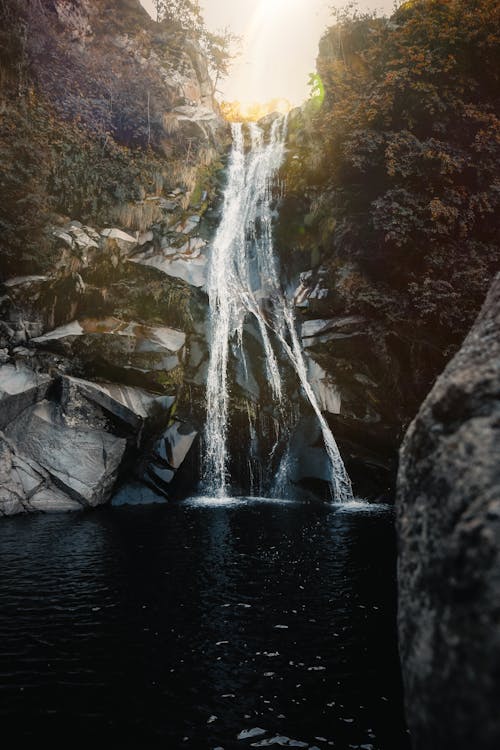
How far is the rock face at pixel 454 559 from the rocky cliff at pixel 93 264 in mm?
12475

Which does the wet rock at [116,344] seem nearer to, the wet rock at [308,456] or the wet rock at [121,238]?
the wet rock at [121,238]

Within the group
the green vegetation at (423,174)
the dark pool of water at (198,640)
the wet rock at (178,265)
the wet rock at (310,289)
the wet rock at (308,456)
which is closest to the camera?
the dark pool of water at (198,640)

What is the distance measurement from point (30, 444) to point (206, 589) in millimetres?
8526

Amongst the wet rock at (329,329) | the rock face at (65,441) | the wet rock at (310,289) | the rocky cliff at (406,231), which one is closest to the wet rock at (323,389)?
the rocky cliff at (406,231)

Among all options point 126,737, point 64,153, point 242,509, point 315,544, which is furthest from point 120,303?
point 126,737

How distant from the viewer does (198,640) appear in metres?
5.30

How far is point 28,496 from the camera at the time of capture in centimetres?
1220

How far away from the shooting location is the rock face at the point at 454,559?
1369 millimetres

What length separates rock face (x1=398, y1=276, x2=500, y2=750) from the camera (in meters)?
1.37

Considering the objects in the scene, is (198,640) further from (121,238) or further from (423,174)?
(423,174)

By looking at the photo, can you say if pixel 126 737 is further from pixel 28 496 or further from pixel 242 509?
pixel 28 496

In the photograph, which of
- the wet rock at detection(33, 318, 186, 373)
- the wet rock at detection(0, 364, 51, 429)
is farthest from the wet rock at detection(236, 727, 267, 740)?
the wet rock at detection(33, 318, 186, 373)

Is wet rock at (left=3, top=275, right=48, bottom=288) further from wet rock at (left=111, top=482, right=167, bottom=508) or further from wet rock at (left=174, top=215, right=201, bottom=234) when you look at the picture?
wet rock at (left=111, top=482, right=167, bottom=508)

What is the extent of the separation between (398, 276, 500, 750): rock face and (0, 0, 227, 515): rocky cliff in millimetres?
12475
